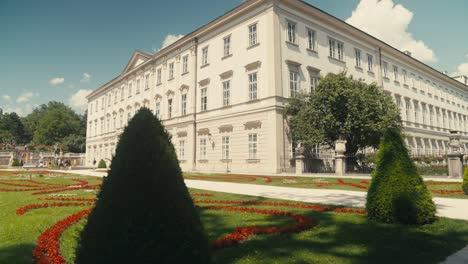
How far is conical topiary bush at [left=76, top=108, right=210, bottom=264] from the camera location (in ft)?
7.07

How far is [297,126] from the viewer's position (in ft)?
72.7

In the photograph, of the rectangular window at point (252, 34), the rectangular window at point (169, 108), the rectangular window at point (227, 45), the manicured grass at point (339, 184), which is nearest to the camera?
the manicured grass at point (339, 184)

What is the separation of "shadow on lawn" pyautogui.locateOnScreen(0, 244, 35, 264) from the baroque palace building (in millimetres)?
12786

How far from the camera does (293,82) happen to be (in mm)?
24219

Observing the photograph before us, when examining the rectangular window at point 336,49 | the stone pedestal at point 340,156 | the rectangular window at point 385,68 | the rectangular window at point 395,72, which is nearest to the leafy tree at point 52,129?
the rectangular window at point 336,49

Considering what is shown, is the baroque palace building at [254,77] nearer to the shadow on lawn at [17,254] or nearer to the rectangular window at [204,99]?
the rectangular window at [204,99]

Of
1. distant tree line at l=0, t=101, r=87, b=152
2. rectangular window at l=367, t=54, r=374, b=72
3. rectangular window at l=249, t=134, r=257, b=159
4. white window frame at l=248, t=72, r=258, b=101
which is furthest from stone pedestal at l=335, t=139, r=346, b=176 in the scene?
distant tree line at l=0, t=101, r=87, b=152

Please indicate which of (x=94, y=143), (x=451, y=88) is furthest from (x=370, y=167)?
(x=94, y=143)

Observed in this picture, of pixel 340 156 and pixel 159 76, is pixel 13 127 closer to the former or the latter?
pixel 159 76

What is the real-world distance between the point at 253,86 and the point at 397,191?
19.9m

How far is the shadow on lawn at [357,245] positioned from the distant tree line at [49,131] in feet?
238

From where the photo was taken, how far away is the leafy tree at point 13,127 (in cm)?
8812

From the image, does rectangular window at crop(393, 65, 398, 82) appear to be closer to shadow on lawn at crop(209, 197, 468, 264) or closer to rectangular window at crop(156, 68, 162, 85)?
rectangular window at crop(156, 68, 162, 85)

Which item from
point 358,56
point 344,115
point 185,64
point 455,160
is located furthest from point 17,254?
point 358,56
